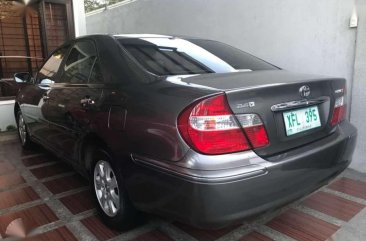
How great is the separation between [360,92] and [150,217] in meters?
2.36

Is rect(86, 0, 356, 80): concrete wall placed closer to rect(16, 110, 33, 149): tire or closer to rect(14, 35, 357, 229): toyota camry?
rect(14, 35, 357, 229): toyota camry

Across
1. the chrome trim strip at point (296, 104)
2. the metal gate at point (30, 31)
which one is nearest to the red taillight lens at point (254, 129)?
the chrome trim strip at point (296, 104)

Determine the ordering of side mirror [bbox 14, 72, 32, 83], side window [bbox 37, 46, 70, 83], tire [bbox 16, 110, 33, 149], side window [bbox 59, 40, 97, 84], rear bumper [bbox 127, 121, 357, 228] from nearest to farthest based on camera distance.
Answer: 1. rear bumper [bbox 127, 121, 357, 228]
2. side window [bbox 59, 40, 97, 84]
3. side window [bbox 37, 46, 70, 83]
4. side mirror [bbox 14, 72, 32, 83]
5. tire [bbox 16, 110, 33, 149]

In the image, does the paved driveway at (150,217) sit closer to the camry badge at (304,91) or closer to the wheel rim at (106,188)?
the wheel rim at (106,188)

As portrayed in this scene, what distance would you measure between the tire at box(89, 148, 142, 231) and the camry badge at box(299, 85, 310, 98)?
1234 mm

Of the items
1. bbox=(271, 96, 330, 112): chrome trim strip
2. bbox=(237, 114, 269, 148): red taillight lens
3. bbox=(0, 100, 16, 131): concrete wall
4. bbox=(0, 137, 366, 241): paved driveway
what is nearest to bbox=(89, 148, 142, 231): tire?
bbox=(0, 137, 366, 241): paved driveway

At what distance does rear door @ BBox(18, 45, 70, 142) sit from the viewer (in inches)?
Result: 134

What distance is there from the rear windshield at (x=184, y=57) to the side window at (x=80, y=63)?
0.37 meters

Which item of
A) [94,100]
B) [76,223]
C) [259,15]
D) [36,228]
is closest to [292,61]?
[259,15]

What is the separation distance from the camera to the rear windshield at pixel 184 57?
2.29m

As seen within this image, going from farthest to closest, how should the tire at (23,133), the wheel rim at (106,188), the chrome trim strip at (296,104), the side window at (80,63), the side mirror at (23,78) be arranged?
the tire at (23,133) < the side mirror at (23,78) < the side window at (80,63) < the wheel rim at (106,188) < the chrome trim strip at (296,104)

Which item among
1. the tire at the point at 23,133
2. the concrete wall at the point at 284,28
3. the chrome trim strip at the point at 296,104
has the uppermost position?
the concrete wall at the point at 284,28

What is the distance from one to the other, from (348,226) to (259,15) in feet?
8.68

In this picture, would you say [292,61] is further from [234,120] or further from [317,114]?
[234,120]
